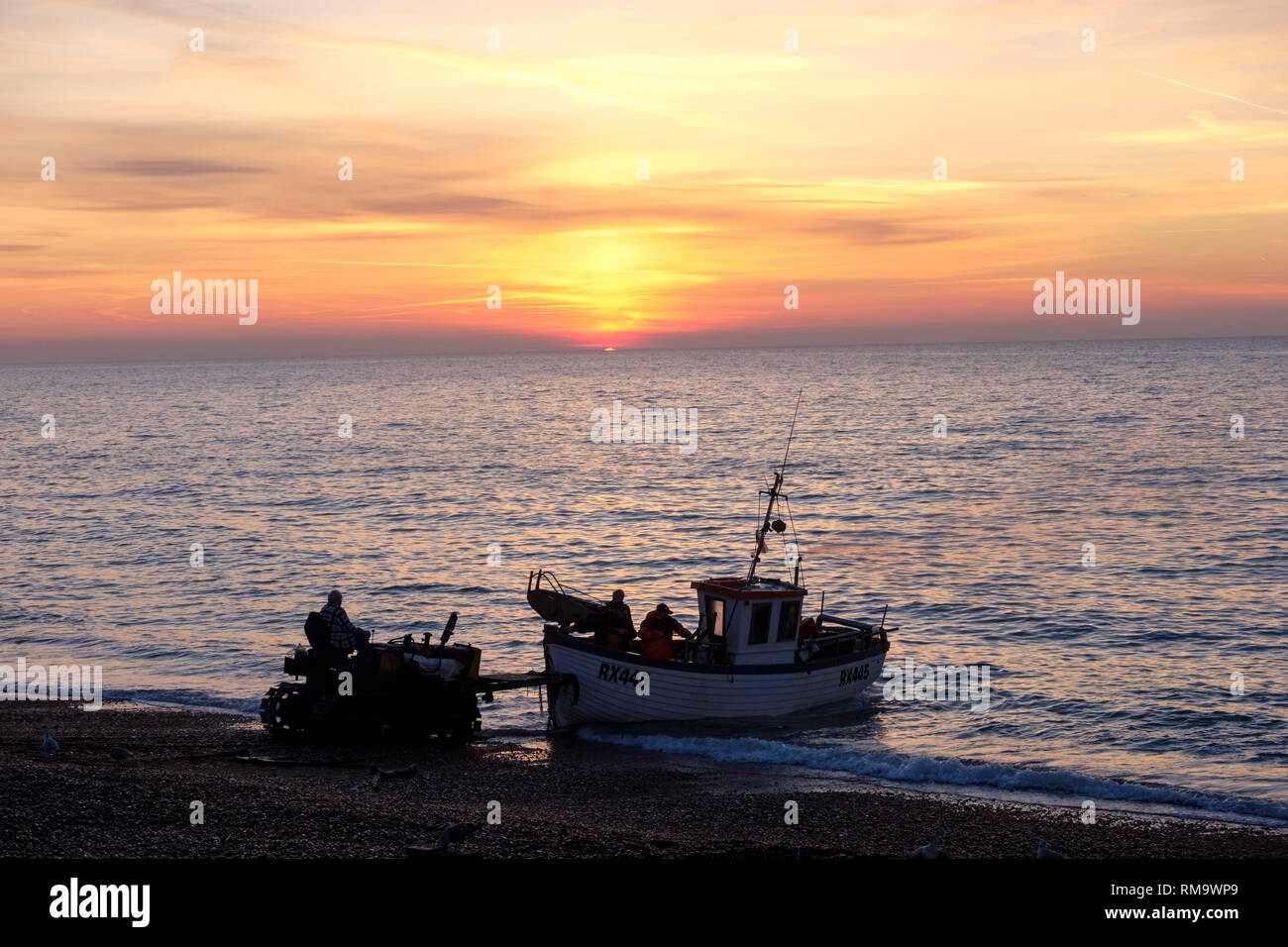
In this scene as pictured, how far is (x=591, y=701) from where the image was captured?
23016 mm

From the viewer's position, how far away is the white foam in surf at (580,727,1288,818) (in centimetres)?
1909

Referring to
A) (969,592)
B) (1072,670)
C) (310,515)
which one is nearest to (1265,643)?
(1072,670)

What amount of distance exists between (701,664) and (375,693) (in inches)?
259

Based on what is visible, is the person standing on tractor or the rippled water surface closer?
the person standing on tractor

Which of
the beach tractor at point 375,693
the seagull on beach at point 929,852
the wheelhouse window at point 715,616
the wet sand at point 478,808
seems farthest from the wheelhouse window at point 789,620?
the seagull on beach at point 929,852

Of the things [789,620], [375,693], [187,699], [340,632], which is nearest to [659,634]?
[789,620]

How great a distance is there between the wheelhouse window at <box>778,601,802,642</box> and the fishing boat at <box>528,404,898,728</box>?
0.07 ft

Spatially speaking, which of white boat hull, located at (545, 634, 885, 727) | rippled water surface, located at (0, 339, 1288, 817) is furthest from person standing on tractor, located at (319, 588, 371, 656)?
rippled water surface, located at (0, 339, 1288, 817)

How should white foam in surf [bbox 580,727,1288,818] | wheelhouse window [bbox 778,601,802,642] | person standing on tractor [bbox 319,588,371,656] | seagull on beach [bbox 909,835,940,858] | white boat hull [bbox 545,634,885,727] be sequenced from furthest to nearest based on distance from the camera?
wheelhouse window [bbox 778,601,802,642]
white boat hull [bbox 545,634,885,727]
person standing on tractor [bbox 319,588,371,656]
white foam in surf [bbox 580,727,1288,818]
seagull on beach [bbox 909,835,940,858]

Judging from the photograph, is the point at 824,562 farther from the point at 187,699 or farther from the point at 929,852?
the point at 929,852

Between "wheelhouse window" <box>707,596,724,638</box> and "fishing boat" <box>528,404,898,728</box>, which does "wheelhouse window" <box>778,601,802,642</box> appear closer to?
"fishing boat" <box>528,404,898,728</box>

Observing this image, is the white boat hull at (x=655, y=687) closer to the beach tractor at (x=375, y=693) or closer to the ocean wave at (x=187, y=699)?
the beach tractor at (x=375, y=693)

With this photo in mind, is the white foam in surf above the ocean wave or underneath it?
underneath
